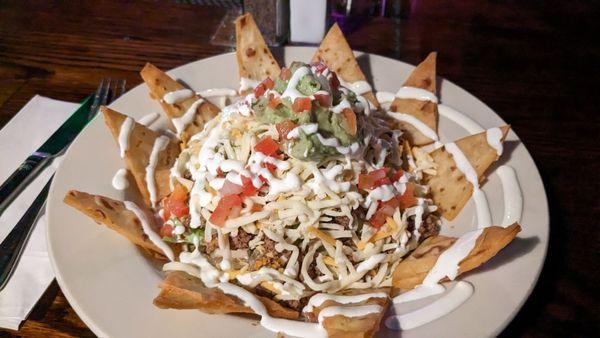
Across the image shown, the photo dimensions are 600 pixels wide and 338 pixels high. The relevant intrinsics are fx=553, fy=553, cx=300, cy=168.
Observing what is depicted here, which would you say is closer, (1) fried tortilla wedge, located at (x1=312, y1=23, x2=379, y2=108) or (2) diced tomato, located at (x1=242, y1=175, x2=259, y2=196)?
(2) diced tomato, located at (x1=242, y1=175, x2=259, y2=196)

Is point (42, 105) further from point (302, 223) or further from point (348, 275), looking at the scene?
point (348, 275)

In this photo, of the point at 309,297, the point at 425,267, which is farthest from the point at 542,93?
the point at 309,297

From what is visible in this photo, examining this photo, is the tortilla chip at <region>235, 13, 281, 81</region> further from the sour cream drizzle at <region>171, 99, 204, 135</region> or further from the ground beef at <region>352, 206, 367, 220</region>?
the ground beef at <region>352, 206, 367, 220</region>

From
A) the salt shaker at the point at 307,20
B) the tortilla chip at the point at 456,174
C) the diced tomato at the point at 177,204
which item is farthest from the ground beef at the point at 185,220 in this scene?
the salt shaker at the point at 307,20

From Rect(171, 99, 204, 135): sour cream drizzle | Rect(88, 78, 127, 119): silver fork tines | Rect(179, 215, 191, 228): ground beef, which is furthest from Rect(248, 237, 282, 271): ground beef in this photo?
Rect(88, 78, 127, 119): silver fork tines

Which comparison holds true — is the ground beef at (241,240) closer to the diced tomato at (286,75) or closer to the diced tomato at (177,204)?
the diced tomato at (177,204)

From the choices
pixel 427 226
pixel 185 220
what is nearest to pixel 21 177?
pixel 185 220

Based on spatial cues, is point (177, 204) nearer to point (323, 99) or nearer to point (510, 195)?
point (323, 99)
